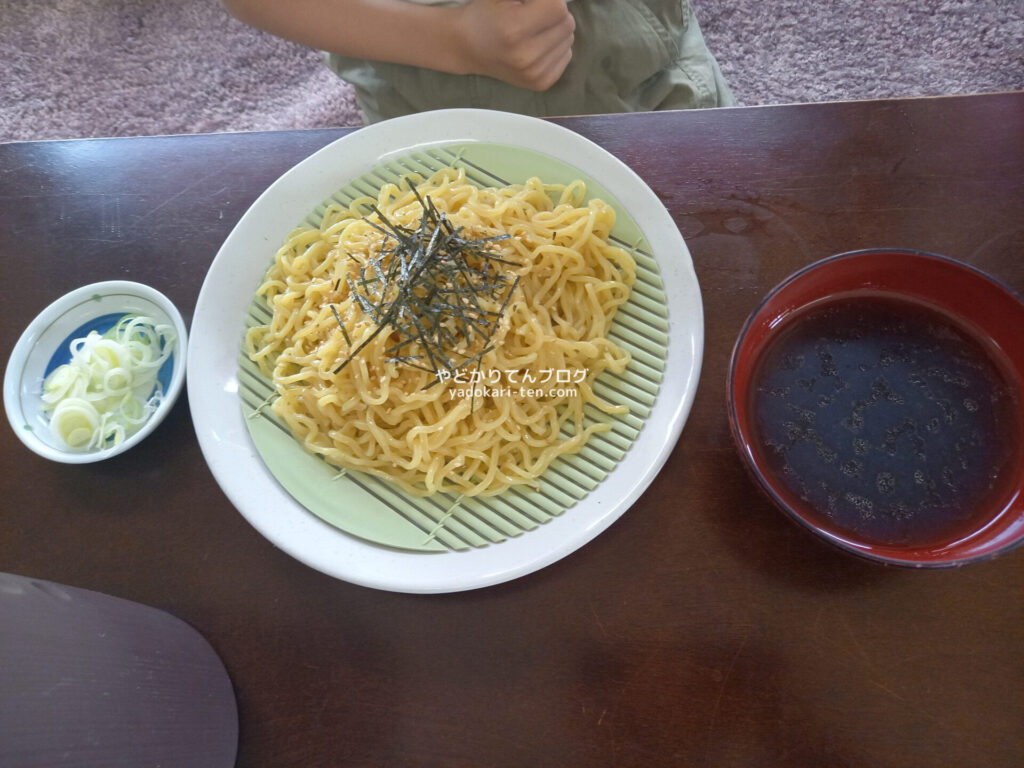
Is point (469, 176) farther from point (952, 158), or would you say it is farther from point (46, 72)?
point (46, 72)

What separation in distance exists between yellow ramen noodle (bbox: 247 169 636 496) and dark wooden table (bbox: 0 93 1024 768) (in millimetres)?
181

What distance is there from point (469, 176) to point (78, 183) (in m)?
0.89

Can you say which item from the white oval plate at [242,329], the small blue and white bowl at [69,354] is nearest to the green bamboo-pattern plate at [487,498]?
the white oval plate at [242,329]

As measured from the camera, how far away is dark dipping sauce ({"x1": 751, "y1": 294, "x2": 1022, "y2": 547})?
0.83 meters

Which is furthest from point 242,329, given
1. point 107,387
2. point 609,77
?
point 609,77

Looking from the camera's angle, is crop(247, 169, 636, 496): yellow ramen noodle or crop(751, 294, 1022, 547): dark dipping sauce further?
crop(247, 169, 636, 496): yellow ramen noodle

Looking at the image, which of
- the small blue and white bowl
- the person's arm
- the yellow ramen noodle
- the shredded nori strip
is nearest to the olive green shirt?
the person's arm

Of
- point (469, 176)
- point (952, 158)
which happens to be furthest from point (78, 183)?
point (952, 158)

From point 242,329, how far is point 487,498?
0.57 meters

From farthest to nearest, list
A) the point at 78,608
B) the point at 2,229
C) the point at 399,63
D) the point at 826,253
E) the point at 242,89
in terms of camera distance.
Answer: the point at 242,89 → the point at 399,63 → the point at 2,229 → the point at 826,253 → the point at 78,608

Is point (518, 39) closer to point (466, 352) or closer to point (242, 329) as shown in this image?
point (466, 352)

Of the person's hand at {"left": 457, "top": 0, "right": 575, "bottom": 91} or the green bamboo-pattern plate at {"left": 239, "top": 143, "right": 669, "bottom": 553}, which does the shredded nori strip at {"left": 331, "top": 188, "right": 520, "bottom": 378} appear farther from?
the person's hand at {"left": 457, "top": 0, "right": 575, "bottom": 91}

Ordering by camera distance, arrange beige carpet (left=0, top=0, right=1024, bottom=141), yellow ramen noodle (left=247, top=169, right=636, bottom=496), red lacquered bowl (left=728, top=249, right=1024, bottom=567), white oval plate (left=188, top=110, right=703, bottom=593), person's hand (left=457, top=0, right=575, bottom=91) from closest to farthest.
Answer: red lacquered bowl (left=728, top=249, right=1024, bottom=567)
white oval plate (left=188, top=110, right=703, bottom=593)
yellow ramen noodle (left=247, top=169, right=636, bottom=496)
person's hand (left=457, top=0, right=575, bottom=91)
beige carpet (left=0, top=0, right=1024, bottom=141)

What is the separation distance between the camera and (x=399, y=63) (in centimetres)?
151
